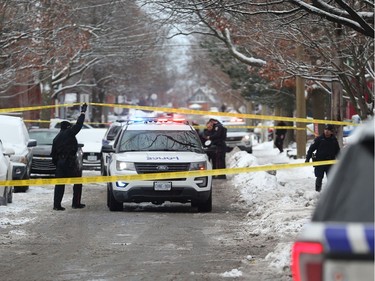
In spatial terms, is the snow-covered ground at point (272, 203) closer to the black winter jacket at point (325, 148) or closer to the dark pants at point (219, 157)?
the dark pants at point (219, 157)

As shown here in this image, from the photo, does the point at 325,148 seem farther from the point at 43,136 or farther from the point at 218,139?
the point at 43,136

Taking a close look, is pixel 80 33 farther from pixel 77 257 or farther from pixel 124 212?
pixel 77 257

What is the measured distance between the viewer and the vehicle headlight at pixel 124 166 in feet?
53.5

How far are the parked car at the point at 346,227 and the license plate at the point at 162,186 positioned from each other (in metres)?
11.5

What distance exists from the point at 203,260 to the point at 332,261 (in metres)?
6.76

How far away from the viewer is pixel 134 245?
12.1 meters

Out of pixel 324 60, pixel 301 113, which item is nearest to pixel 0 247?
pixel 324 60

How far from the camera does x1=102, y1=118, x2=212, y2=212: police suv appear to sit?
52.8 ft

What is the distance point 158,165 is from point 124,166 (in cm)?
59

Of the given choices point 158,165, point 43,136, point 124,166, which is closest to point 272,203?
point 158,165

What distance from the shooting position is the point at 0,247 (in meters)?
12.0

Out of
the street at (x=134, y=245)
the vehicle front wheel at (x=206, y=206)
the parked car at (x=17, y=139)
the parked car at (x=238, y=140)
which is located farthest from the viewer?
the parked car at (x=238, y=140)

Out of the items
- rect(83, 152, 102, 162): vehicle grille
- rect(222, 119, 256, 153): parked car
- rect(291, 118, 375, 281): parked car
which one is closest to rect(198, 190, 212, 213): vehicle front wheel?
rect(83, 152, 102, 162): vehicle grille

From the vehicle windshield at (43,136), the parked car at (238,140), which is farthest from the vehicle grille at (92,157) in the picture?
the parked car at (238,140)
